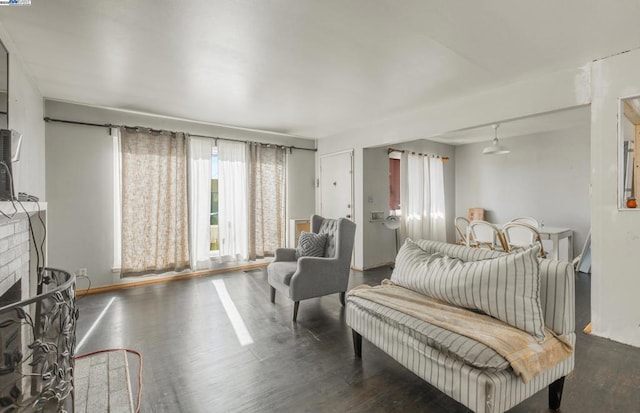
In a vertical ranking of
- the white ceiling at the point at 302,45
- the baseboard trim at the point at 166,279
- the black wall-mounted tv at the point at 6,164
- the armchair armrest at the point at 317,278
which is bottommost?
the baseboard trim at the point at 166,279

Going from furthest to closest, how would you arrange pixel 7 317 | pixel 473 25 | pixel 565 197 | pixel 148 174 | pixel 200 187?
1. pixel 565 197
2. pixel 200 187
3. pixel 148 174
4. pixel 473 25
5. pixel 7 317

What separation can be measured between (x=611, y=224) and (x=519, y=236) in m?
1.24

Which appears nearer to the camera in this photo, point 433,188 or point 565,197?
point 565,197

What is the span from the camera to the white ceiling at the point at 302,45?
1.81 metres

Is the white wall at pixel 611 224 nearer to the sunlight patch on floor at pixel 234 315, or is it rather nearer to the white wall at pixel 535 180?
the white wall at pixel 535 180

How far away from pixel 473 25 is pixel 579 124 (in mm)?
4071

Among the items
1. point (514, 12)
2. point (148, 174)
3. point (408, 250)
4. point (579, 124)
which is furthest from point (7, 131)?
point (579, 124)

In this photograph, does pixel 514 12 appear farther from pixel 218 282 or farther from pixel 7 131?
pixel 218 282

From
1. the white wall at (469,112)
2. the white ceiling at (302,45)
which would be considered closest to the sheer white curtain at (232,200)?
the white ceiling at (302,45)

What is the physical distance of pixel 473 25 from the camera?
198 centimetres

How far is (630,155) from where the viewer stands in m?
3.11

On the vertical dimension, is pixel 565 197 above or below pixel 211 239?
above

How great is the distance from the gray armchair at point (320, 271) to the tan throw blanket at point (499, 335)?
3.59 feet

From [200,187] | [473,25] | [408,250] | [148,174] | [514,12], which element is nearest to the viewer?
[514,12]
